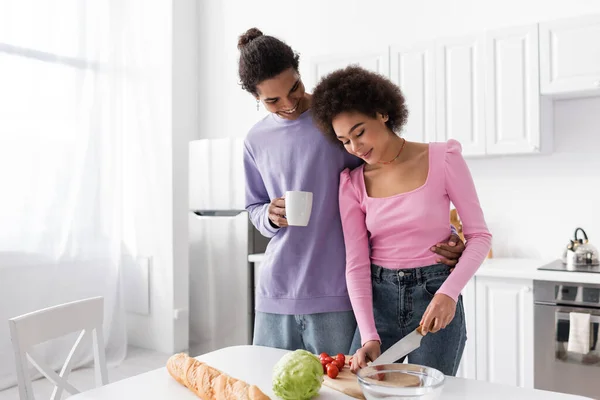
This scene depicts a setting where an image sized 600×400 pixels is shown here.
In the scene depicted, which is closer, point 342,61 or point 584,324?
point 584,324

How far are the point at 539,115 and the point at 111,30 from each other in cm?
293

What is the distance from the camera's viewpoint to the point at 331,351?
155 cm

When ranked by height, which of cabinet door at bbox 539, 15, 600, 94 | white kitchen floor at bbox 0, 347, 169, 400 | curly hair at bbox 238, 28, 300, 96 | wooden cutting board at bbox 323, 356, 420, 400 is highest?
cabinet door at bbox 539, 15, 600, 94

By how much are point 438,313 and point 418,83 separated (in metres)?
2.13

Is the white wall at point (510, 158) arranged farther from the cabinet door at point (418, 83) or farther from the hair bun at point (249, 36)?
the hair bun at point (249, 36)

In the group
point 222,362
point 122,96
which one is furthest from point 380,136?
point 122,96

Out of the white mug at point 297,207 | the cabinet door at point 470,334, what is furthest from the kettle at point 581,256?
the white mug at point 297,207

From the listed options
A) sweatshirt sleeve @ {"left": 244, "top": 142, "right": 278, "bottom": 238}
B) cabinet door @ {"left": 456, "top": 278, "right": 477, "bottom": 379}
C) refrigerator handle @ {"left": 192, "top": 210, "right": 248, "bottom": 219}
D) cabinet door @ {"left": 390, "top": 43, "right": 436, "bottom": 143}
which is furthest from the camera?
refrigerator handle @ {"left": 192, "top": 210, "right": 248, "bottom": 219}

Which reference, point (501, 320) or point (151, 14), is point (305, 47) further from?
point (501, 320)

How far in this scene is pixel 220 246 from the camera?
368 centimetres

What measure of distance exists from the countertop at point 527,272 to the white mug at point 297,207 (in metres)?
1.65

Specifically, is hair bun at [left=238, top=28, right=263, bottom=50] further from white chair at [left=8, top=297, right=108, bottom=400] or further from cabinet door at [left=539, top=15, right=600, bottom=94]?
cabinet door at [left=539, top=15, right=600, bottom=94]

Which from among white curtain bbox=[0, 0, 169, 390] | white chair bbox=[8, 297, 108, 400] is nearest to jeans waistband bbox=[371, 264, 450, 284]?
white chair bbox=[8, 297, 108, 400]

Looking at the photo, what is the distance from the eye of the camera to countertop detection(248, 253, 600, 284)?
101 inches
